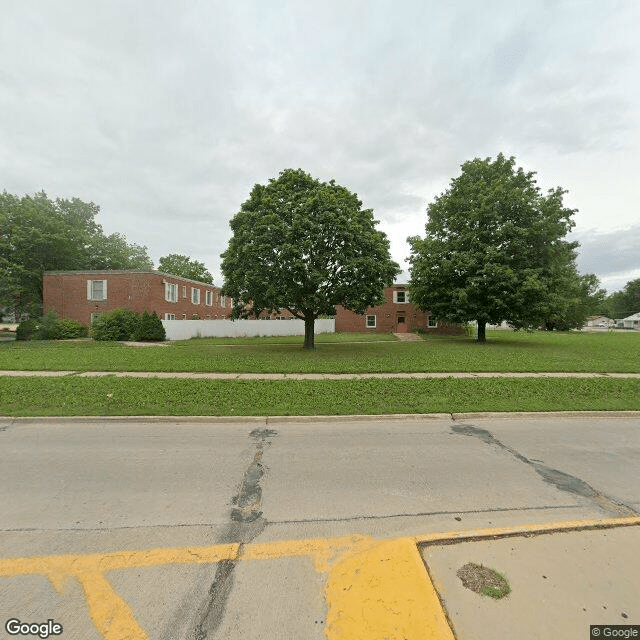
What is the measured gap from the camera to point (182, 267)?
185ft

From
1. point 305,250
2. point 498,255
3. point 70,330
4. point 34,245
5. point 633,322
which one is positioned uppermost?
point 34,245

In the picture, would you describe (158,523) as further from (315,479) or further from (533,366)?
(533,366)

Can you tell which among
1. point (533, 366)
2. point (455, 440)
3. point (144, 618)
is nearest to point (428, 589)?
point (144, 618)

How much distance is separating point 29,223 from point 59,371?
25605 mm

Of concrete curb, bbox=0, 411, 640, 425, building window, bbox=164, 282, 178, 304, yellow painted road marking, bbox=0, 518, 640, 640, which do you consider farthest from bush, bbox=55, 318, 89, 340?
yellow painted road marking, bbox=0, 518, 640, 640

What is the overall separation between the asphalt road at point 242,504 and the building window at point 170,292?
2441cm

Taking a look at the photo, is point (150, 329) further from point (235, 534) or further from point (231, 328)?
point (235, 534)

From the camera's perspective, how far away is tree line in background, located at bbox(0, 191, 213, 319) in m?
27.7

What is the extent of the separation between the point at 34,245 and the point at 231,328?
1785 centimetres

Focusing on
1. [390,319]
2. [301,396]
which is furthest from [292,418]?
[390,319]

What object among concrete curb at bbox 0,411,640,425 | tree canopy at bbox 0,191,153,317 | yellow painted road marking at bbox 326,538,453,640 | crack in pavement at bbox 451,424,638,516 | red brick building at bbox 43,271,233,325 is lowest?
concrete curb at bbox 0,411,640,425

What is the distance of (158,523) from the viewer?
3.37 m

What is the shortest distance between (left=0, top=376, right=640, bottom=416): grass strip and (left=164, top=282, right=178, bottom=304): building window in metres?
20.4

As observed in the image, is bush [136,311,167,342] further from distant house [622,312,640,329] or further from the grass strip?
distant house [622,312,640,329]
